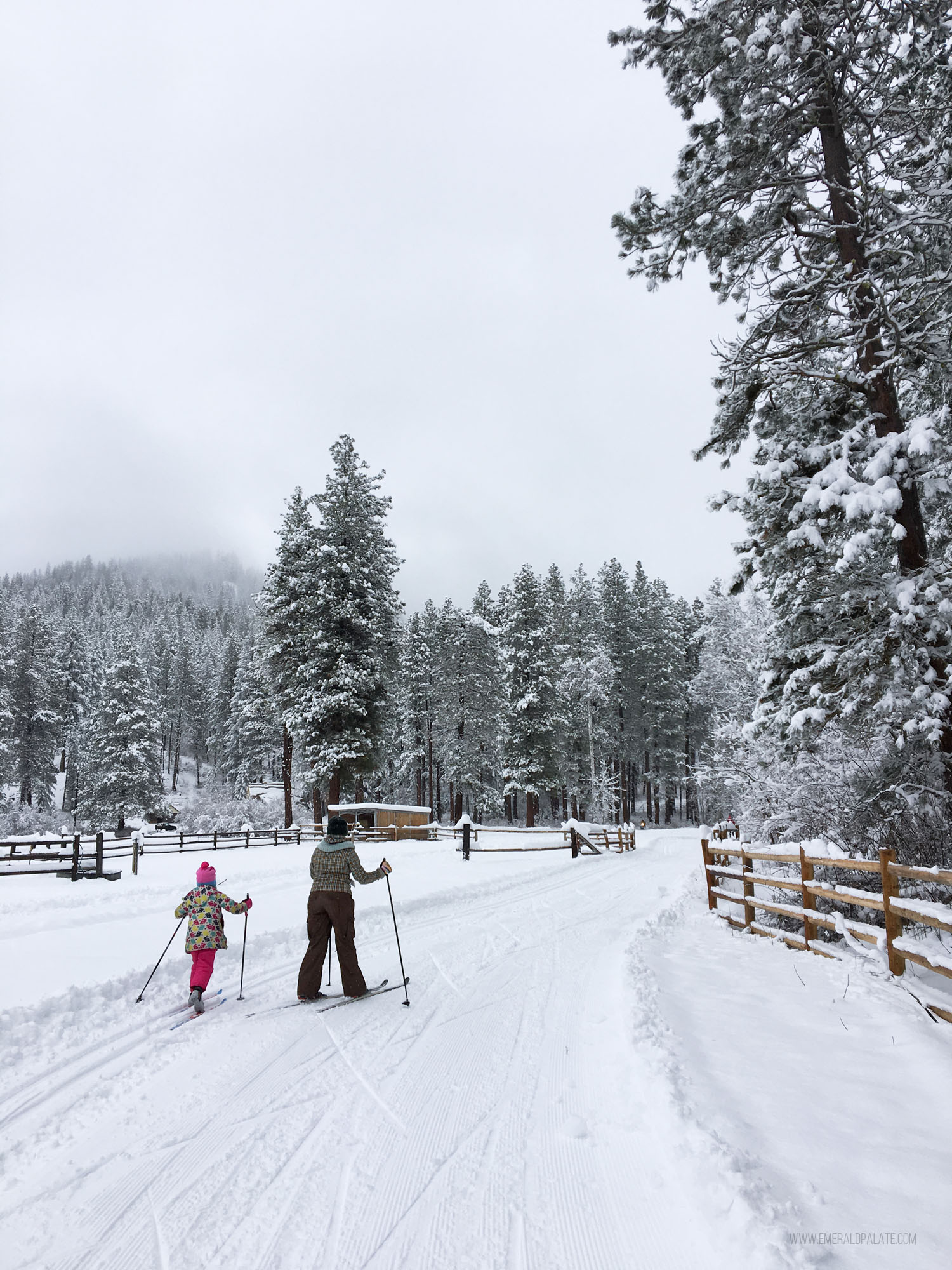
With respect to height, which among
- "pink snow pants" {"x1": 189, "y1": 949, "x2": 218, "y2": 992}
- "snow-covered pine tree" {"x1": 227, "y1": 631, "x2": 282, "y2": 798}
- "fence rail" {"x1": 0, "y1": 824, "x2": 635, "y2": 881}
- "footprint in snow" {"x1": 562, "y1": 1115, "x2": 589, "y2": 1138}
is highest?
"snow-covered pine tree" {"x1": 227, "y1": 631, "x2": 282, "y2": 798}

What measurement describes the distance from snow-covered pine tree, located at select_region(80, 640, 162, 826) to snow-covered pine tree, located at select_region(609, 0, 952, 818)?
1541 inches

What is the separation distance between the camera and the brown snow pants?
250 inches

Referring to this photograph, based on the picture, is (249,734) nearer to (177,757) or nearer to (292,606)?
(177,757)

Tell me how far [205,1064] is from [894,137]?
12944 mm

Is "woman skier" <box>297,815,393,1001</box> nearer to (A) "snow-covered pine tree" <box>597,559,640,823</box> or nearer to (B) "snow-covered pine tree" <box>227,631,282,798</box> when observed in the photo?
(B) "snow-covered pine tree" <box>227,631,282,798</box>

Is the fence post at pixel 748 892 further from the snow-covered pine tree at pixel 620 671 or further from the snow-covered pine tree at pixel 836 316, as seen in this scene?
the snow-covered pine tree at pixel 620 671

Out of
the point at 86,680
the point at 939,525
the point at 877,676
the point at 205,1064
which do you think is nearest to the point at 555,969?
the point at 205,1064

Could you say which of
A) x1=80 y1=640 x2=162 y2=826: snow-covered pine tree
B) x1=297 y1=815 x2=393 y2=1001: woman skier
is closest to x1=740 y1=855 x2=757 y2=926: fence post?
x1=297 y1=815 x2=393 y2=1001: woman skier

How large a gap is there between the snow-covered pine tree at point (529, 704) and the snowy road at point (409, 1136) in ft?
91.4

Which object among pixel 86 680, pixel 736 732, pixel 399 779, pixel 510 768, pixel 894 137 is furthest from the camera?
pixel 86 680

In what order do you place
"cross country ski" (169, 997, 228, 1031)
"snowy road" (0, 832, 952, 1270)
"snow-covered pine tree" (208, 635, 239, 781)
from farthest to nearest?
"snow-covered pine tree" (208, 635, 239, 781) < "cross country ski" (169, 997, 228, 1031) < "snowy road" (0, 832, 952, 1270)

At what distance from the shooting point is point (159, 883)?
1542 centimetres

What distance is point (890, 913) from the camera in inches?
233

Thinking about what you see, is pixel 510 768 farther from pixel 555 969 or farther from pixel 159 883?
pixel 555 969
